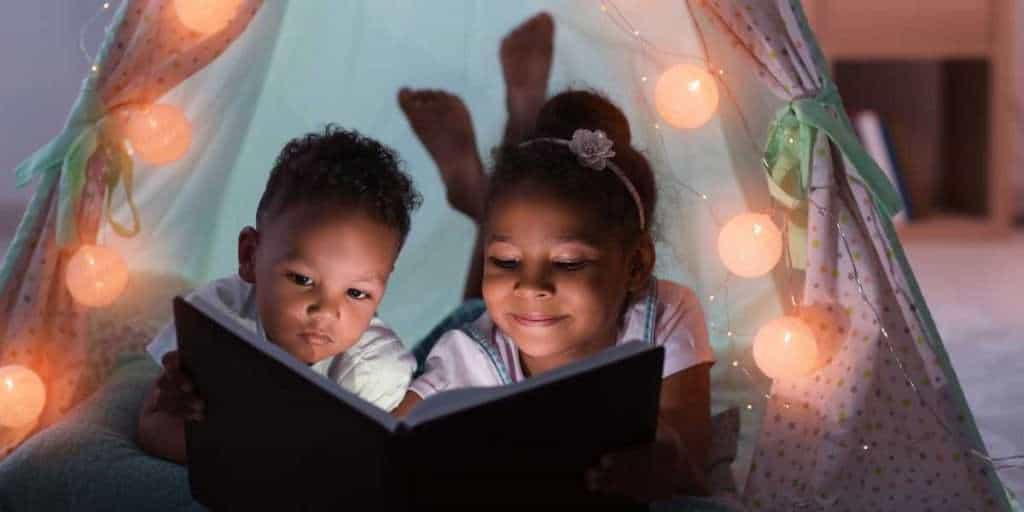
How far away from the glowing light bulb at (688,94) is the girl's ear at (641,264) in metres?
0.19

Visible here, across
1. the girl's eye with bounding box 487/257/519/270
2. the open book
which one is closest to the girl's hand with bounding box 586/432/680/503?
the open book

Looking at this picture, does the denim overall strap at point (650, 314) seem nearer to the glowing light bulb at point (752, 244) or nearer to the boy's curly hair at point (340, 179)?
the glowing light bulb at point (752, 244)

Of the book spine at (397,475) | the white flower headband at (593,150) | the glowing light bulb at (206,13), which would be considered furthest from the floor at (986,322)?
the glowing light bulb at (206,13)

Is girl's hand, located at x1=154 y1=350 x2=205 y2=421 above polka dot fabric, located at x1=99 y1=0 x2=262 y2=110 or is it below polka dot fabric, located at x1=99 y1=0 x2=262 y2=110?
below

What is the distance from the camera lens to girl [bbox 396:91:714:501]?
1526 mm

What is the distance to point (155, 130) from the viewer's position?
1656mm

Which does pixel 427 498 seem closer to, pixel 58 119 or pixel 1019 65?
pixel 58 119

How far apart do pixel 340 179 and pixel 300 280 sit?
0.13 metres

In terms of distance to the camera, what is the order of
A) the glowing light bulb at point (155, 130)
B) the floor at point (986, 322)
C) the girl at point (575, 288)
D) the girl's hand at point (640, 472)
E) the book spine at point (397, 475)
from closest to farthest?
the book spine at point (397, 475) → the girl's hand at point (640, 472) → the girl at point (575, 288) → the glowing light bulb at point (155, 130) → the floor at point (986, 322)

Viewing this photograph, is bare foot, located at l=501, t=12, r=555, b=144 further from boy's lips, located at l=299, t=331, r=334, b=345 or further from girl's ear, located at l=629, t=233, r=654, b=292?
boy's lips, located at l=299, t=331, r=334, b=345

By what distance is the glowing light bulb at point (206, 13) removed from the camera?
160 centimetres

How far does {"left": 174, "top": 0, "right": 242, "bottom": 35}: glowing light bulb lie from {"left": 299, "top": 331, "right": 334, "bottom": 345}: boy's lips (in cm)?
38

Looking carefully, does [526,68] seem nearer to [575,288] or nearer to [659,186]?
[659,186]

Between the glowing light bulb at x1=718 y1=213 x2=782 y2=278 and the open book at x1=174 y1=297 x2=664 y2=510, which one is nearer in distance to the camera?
the open book at x1=174 y1=297 x2=664 y2=510
